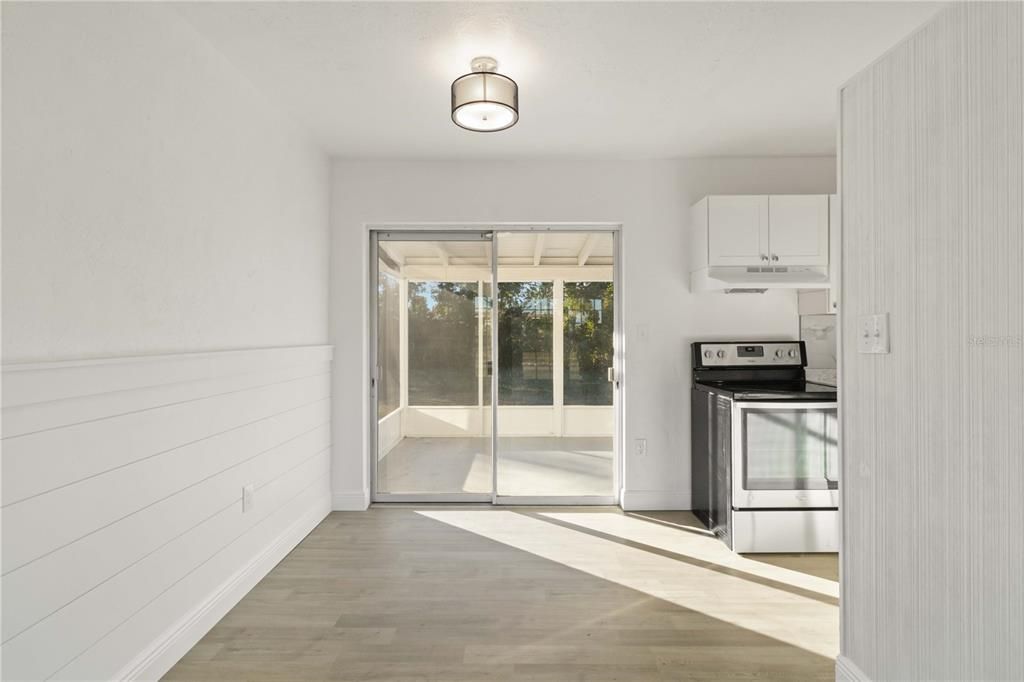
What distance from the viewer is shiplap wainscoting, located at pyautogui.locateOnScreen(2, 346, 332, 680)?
1.46 meters

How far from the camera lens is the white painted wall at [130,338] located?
1479 millimetres

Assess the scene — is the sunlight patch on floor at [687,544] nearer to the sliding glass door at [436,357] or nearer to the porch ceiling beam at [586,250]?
the sliding glass door at [436,357]

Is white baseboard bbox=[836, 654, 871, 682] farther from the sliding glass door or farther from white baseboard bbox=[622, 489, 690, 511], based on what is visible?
the sliding glass door

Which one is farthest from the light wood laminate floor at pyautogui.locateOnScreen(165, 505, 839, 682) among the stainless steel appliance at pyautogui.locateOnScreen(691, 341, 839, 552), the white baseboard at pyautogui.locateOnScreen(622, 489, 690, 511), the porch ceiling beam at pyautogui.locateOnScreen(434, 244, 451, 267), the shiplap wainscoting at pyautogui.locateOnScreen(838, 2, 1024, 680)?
the porch ceiling beam at pyautogui.locateOnScreen(434, 244, 451, 267)

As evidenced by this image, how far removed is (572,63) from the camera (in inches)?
101

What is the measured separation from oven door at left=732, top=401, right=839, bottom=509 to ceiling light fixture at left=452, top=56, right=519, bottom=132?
6.51ft

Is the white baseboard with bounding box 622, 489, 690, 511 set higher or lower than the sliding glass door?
lower

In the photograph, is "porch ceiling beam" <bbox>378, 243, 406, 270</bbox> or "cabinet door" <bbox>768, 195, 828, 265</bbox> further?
"porch ceiling beam" <bbox>378, 243, 406, 270</bbox>

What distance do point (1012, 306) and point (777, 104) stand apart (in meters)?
2.17

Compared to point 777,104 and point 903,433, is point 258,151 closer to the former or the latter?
point 777,104

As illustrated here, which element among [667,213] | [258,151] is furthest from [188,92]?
[667,213]

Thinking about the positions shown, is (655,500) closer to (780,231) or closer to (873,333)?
(780,231)

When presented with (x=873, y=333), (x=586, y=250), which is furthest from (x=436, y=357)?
(x=873, y=333)

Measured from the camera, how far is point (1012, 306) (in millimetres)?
1275
